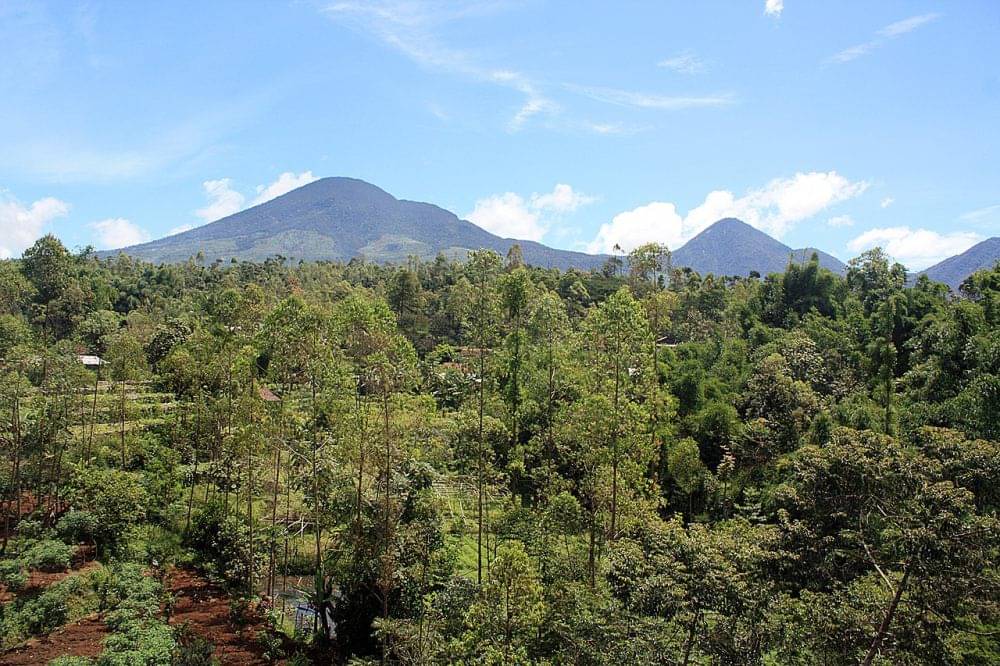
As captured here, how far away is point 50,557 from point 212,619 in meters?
5.36

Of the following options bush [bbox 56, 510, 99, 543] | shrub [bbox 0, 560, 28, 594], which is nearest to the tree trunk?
shrub [bbox 0, 560, 28, 594]

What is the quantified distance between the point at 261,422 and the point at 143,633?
5234 mm

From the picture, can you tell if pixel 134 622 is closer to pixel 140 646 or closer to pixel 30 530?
pixel 140 646

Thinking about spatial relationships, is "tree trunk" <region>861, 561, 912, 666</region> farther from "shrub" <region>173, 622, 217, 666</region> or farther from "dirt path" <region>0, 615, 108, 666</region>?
"dirt path" <region>0, 615, 108, 666</region>

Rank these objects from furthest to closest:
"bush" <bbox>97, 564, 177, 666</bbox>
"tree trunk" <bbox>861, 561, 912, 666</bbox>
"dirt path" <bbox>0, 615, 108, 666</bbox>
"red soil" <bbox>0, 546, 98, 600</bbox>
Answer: "red soil" <bbox>0, 546, 98, 600</bbox>, "dirt path" <bbox>0, 615, 108, 666</bbox>, "bush" <bbox>97, 564, 177, 666</bbox>, "tree trunk" <bbox>861, 561, 912, 666</bbox>

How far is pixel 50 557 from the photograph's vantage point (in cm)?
1627

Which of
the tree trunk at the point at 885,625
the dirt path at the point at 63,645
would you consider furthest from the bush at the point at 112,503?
the tree trunk at the point at 885,625

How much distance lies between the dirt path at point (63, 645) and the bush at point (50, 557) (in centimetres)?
292

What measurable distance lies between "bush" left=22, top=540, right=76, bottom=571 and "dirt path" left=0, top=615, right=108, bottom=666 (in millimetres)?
2922

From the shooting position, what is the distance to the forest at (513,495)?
28.6ft

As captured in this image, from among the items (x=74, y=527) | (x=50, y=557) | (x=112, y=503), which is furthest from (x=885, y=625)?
(x=74, y=527)

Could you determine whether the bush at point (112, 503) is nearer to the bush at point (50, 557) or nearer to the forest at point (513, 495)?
the forest at point (513, 495)

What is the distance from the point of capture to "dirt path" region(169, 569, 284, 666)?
1327 centimetres

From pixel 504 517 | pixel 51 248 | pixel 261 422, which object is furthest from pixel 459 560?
pixel 51 248
